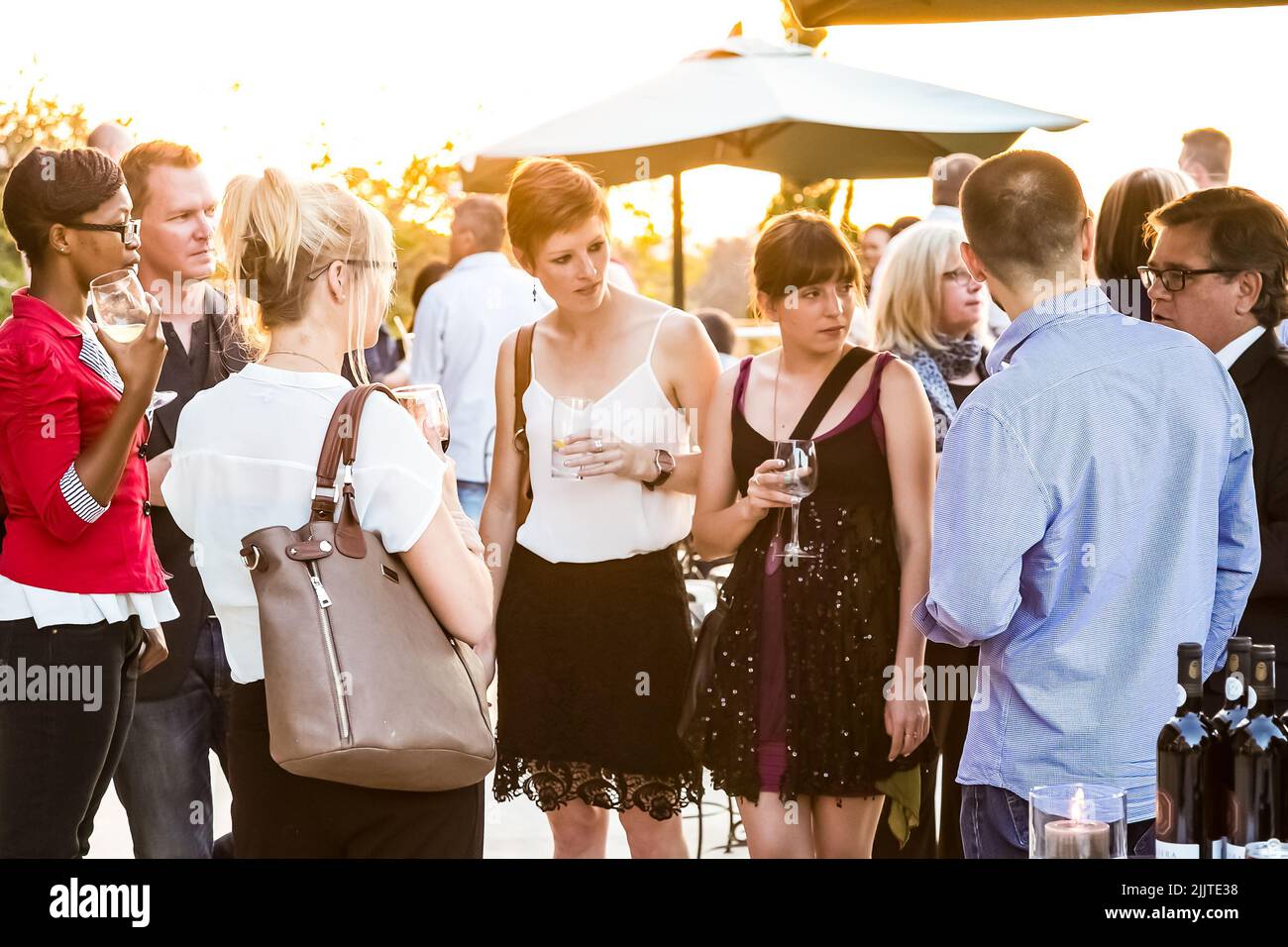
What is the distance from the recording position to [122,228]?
288 centimetres

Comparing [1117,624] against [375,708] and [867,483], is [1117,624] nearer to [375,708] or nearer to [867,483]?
[867,483]

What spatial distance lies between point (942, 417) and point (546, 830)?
7.30 feet

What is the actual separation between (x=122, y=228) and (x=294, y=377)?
0.91 metres

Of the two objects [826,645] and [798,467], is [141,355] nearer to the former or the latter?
[798,467]

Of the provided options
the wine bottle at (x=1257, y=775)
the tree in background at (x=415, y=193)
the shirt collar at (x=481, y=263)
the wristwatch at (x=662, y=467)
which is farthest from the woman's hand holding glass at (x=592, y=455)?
the tree in background at (x=415, y=193)

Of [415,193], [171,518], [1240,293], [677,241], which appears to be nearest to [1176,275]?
[1240,293]

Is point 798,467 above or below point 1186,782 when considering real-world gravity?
above

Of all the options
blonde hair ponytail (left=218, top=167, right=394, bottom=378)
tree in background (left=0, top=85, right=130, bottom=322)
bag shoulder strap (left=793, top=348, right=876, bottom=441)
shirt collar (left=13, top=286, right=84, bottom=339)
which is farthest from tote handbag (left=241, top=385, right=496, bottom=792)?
tree in background (left=0, top=85, right=130, bottom=322)

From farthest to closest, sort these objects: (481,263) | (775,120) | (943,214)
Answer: (481,263) → (775,120) → (943,214)

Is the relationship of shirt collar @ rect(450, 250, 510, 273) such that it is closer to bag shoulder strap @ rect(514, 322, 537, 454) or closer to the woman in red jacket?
bag shoulder strap @ rect(514, 322, 537, 454)

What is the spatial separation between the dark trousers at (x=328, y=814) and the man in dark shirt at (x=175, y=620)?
3.76ft

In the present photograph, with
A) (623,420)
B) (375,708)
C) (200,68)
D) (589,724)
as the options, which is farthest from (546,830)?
(200,68)

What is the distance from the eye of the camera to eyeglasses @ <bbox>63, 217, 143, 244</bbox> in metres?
2.84

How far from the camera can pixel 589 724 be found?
3.34 metres
